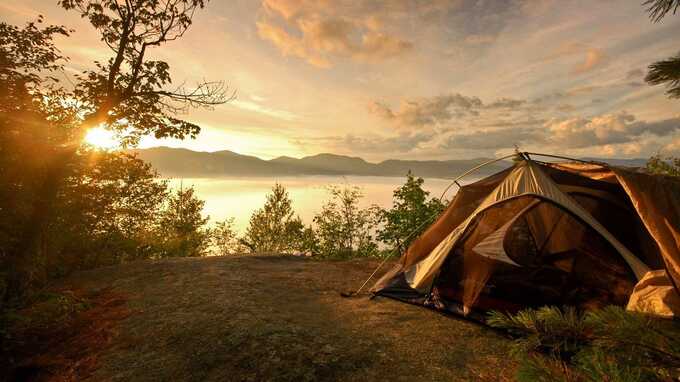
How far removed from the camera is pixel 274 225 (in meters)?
38.9

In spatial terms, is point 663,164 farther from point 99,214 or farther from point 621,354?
point 99,214

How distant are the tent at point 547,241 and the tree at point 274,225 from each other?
3058 cm

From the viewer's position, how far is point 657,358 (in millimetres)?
1508

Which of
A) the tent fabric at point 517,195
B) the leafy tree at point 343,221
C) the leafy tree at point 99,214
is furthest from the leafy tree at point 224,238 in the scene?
the tent fabric at point 517,195

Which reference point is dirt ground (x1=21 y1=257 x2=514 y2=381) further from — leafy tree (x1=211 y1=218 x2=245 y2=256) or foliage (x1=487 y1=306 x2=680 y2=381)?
leafy tree (x1=211 y1=218 x2=245 y2=256)

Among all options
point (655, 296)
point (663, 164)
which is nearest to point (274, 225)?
point (663, 164)

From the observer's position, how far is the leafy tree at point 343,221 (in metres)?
29.0

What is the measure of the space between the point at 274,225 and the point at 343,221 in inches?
479

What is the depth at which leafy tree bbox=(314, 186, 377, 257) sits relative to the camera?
29.0 m

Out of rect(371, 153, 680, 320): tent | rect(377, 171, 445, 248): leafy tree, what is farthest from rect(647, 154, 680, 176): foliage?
rect(371, 153, 680, 320): tent

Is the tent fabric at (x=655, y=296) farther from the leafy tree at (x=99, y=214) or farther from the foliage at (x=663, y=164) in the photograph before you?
the foliage at (x=663, y=164)

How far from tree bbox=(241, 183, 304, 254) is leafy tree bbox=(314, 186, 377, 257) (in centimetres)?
719

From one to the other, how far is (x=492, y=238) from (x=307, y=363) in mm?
Result: 3894

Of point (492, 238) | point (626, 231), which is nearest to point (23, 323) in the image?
point (492, 238)
